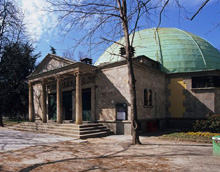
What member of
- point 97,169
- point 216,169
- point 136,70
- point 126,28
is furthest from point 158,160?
point 136,70

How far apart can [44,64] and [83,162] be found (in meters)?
17.2

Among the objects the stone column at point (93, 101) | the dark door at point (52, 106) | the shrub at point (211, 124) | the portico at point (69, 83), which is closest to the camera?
the shrub at point (211, 124)

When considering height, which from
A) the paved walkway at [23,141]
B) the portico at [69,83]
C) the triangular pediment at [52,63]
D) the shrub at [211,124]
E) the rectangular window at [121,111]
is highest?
the triangular pediment at [52,63]

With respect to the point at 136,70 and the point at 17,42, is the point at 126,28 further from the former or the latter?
the point at 17,42

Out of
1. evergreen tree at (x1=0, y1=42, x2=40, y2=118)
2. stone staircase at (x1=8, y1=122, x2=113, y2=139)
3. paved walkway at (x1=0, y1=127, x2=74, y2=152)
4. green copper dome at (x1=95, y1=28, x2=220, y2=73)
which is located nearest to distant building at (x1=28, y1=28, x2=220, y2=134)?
green copper dome at (x1=95, y1=28, x2=220, y2=73)

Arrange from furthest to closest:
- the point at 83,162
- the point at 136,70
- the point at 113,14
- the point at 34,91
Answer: the point at 34,91, the point at 136,70, the point at 113,14, the point at 83,162

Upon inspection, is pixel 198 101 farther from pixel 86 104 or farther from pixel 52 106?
pixel 52 106

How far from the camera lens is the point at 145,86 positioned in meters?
18.4

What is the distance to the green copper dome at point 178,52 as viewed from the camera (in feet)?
73.0

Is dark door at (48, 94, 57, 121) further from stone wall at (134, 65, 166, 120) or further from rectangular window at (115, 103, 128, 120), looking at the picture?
stone wall at (134, 65, 166, 120)

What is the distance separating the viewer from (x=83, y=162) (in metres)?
7.63

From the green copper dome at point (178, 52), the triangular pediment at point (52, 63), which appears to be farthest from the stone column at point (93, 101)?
the green copper dome at point (178, 52)

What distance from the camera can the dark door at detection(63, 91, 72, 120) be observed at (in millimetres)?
21750

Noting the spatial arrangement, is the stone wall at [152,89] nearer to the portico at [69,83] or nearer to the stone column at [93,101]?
the stone column at [93,101]
